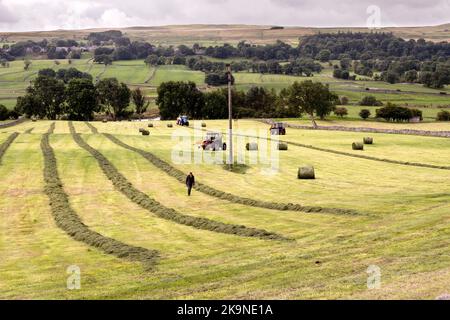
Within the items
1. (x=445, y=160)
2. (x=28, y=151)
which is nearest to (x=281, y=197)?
(x=445, y=160)

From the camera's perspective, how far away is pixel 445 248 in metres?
24.2

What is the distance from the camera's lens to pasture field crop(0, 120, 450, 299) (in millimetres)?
21125

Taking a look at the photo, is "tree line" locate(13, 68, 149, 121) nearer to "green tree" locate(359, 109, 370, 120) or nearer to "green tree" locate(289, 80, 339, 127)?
"green tree" locate(289, 80, 339, 127)

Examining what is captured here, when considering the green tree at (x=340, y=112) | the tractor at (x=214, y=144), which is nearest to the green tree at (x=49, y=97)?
the green tree at (x=340, y=112)

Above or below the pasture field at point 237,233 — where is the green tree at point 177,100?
below

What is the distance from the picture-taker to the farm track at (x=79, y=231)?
26859mm

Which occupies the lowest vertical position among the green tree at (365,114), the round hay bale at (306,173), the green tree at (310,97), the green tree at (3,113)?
the green tree at (365,114)

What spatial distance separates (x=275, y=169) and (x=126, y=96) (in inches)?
4544

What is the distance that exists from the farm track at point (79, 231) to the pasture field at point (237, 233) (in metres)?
0.36

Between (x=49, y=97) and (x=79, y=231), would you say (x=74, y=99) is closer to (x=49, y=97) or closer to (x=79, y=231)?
(x=49, y=97)

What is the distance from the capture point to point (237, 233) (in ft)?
100

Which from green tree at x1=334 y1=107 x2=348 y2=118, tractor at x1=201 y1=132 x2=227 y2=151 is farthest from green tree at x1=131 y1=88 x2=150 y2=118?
tractor at x1=201 y1=132 x2=227 y2=151

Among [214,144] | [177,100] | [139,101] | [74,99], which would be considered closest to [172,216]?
[214,144]

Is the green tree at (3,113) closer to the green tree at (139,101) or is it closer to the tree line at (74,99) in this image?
the tree line at (74,99)
